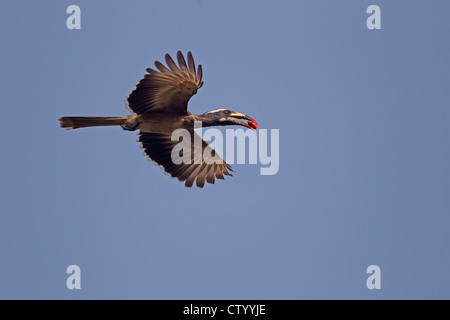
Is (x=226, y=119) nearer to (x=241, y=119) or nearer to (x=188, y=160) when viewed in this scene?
(x=241, y=119)

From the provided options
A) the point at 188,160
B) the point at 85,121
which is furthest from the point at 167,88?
the point at 188,160

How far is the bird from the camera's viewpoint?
11.2m

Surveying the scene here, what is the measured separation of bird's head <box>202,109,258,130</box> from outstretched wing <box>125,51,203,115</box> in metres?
0.45

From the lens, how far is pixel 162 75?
36.8 feet

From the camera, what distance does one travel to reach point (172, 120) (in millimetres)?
12117

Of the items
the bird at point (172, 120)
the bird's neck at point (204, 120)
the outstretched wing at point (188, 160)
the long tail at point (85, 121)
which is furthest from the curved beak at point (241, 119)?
the long tail at point (85, 121)

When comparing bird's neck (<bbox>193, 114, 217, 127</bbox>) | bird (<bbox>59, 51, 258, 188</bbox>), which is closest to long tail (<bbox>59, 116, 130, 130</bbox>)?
bird (<bbox>59, 51, 258, 188</bbox>)

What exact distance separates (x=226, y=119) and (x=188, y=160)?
117 cm

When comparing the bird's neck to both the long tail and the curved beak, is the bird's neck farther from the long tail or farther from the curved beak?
the long tail

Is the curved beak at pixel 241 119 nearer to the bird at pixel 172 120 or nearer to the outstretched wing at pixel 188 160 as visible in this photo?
the bird at pixel 172 120
